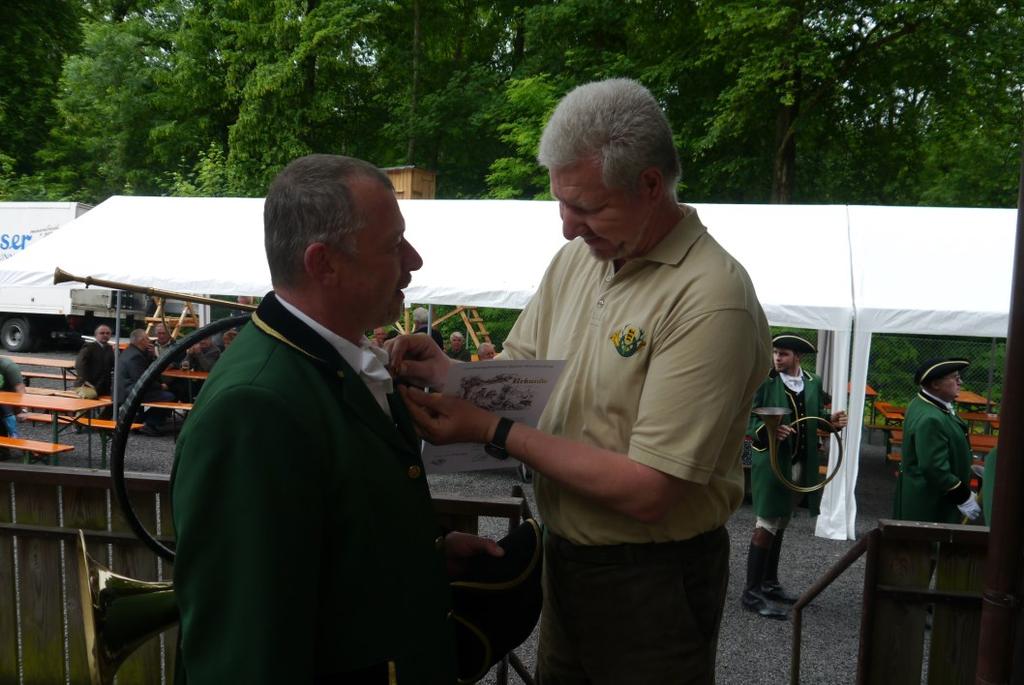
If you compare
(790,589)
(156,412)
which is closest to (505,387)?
(790,589)

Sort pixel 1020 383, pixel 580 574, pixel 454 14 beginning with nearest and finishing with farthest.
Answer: pixel 580 574 < pixel 1020 383 < pixel 454 14

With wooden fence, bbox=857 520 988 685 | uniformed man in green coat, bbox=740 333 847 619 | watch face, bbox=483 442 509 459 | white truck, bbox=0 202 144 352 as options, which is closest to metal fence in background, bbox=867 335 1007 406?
uniformed man in green coat, bbox=740 333 847 619

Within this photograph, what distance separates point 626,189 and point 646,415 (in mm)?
506

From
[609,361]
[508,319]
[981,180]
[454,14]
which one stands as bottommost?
[508,319]

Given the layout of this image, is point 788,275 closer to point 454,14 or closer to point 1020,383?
point 1020,383

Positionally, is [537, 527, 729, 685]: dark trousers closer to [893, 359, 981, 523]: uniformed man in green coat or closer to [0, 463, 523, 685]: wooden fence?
→ [0, 463, 523, 685]: wooden fence

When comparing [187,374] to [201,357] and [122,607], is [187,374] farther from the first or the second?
[122,607]

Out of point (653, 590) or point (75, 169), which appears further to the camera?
point (75, 169)

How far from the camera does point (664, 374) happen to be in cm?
170

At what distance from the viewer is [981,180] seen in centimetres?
1800

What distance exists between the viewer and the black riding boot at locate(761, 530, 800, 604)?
6078mm

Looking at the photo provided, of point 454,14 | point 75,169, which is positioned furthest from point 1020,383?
point 75,169

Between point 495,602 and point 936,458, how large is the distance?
5067mm

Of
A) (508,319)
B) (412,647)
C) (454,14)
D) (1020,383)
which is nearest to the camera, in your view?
(412,647)
